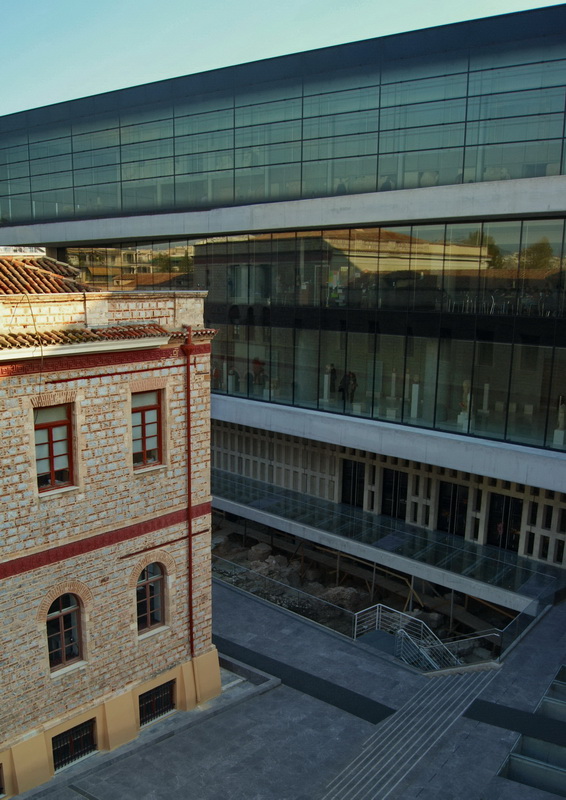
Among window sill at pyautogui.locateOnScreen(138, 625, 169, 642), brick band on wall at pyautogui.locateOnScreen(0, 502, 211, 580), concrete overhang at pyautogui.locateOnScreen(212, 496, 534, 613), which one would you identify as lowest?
concrete overhang at pyautogui.locateOnScreen(212, 496, 534, 613)

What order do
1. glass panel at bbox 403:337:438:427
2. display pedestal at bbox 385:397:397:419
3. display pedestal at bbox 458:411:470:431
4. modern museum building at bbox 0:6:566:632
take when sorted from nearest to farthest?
modern museum building at bbox 0:6:566:632, display pedestal at bbox 458:411:470:431, glass panel at bbox 403:337:438:427, display pedestal at bbox 385:397:397:419

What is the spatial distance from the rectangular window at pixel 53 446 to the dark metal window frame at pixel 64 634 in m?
2.58

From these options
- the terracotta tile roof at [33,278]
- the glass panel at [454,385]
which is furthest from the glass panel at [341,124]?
the terracotta tile roof at [33,278]

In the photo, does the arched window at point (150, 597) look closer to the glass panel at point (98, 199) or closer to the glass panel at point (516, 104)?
the glass panel at point (516, 104)

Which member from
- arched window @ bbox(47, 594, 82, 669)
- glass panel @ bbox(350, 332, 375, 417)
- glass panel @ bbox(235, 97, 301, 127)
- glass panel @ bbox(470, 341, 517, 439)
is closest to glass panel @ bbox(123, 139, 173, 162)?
glass panel @ bbox(235, 97, 301, 127)

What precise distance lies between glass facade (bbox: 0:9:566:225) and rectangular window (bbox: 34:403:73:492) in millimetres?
15356

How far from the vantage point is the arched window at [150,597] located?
17.5 m

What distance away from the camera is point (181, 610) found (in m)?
18.2

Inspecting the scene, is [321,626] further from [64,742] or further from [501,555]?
[64,742]

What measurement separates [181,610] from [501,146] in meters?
17.1

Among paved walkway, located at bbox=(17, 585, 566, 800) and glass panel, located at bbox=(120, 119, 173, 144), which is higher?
glass panel, located at bbox=(120, 119, 173, 144)

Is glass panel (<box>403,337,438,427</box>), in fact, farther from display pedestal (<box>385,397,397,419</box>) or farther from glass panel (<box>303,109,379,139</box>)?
glass panel (<box>303,109,379,139</box>)

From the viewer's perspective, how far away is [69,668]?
51.9 feet

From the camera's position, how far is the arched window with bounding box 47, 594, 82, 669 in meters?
15.6
